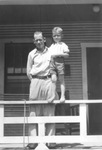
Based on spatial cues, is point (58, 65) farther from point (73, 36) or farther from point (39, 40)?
point (73, 36)

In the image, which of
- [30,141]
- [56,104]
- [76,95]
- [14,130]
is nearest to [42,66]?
[56,104]

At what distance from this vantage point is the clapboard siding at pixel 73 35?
7203 mm

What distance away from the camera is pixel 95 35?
→ 24.0ft

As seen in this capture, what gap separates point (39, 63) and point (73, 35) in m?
2.76

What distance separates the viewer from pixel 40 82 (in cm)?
464

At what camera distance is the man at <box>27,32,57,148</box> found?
465 cm

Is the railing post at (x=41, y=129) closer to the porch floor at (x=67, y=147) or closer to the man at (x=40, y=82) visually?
the man at (x=40, y=82)

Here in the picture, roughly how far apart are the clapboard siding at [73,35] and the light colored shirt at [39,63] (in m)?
2.42

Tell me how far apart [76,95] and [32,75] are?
2637 mm

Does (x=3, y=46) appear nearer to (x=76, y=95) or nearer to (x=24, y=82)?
(x=24, y=82)

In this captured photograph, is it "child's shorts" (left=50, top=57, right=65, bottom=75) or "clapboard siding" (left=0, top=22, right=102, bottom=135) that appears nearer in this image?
"child's shorts" (left=50, top=57, right=65, bottom=75)

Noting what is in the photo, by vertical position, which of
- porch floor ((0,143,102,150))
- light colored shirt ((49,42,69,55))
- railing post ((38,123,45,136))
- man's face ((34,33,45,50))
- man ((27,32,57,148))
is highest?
man's face ((34,33,45,50))

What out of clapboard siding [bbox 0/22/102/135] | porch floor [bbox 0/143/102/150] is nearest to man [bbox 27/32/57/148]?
porch floor [bbox 0/143/102/150]

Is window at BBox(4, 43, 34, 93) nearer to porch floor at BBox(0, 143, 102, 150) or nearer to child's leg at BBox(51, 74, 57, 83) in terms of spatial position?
porch floor at BBox(0, 143, 102, 150)
